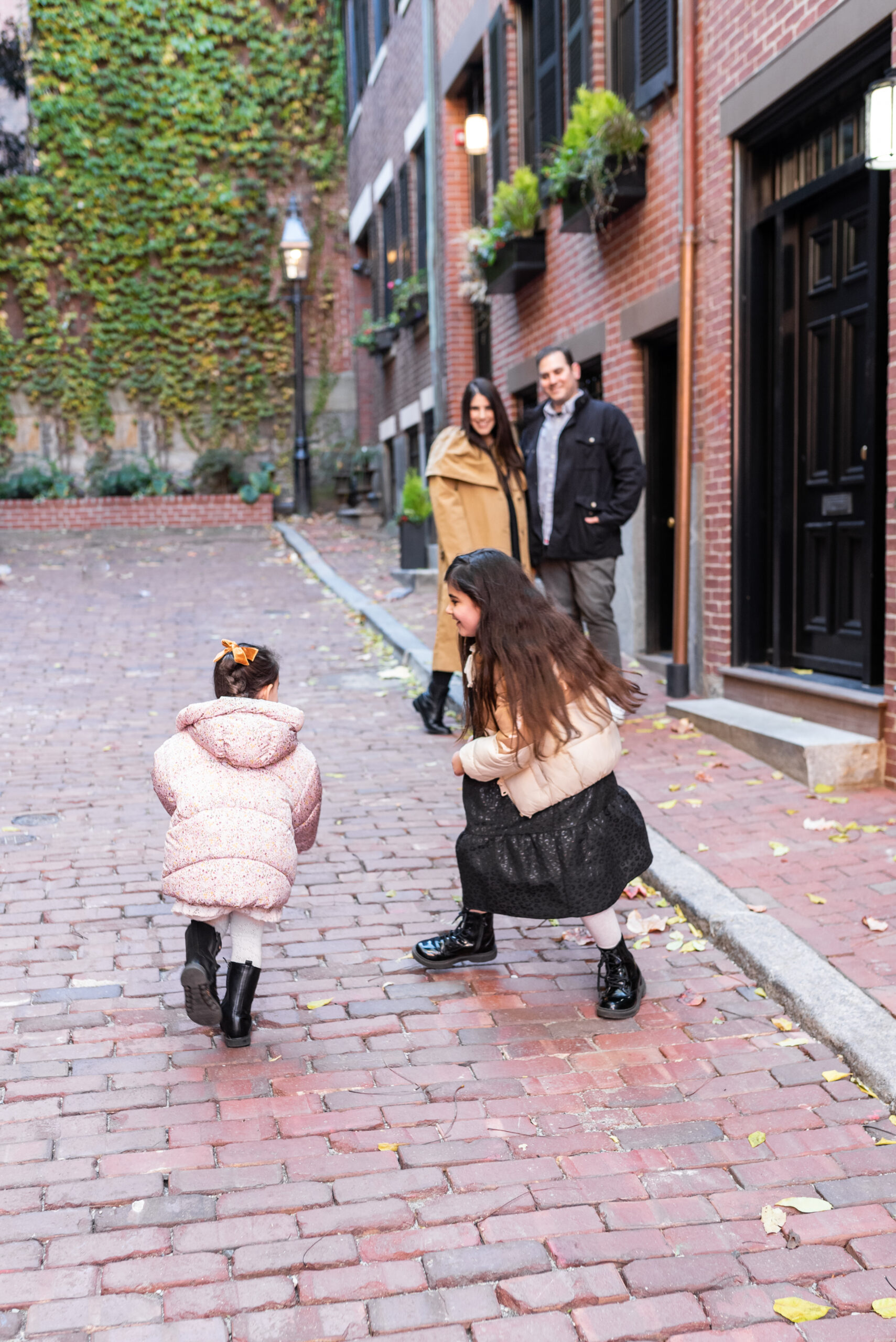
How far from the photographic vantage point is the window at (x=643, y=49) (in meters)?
7.96

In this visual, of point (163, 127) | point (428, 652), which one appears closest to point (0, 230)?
point (163, 127)

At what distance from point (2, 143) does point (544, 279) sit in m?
13.5

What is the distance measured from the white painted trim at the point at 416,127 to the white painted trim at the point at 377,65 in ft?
5.69

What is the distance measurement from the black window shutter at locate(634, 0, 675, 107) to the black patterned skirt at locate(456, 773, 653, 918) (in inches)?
235

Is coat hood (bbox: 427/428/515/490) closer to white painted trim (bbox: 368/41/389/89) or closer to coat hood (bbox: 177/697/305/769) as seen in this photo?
coat hood (bbox: 177/697/305/769)

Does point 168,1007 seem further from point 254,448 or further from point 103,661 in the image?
point 254,448

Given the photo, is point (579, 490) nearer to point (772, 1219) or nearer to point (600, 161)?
point (600, 161)

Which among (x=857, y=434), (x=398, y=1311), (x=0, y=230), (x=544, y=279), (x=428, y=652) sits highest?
(x=0, y=230)

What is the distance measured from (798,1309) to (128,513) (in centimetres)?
1834

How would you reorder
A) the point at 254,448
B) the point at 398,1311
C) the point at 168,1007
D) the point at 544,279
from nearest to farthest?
the point at 398,1311 < the point at 168,1007 < the point at 544,279 < the point at 254,448

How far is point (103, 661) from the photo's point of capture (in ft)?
32.1

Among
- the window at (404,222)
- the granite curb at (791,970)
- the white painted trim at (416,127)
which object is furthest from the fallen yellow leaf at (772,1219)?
the window at (404,222)

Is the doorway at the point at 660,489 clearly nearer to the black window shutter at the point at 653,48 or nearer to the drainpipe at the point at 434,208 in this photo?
the black window shutter at the point at 653,48

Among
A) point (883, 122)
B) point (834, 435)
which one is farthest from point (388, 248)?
point (883, 122)
